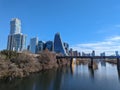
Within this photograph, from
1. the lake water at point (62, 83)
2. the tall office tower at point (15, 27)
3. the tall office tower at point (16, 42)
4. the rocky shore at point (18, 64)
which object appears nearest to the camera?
the lake water at point (62, 83)

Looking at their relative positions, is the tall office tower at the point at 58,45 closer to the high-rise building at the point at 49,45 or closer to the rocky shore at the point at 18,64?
the high-rise building at the point at 49,45

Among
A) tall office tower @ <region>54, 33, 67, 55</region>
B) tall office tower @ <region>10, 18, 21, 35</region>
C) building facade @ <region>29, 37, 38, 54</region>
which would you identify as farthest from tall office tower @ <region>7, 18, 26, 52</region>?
building facade @ <region>29, 37, 38, 54</region>

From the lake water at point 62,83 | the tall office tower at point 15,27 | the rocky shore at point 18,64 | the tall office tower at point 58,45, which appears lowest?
the lake water at point 62,83

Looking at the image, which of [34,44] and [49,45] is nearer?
[49,45]

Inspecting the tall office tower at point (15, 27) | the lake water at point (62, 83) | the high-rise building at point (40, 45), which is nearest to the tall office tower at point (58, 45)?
the high-rise building at point (40, 45)

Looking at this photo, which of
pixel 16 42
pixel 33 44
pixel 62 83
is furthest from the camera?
pixel 33 44

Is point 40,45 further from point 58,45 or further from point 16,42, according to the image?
point 16,42

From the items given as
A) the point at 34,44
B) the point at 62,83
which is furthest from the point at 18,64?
the point at 34,44

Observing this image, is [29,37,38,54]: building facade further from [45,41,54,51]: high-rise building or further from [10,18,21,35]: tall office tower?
[10,18,21,35]: tall office tower

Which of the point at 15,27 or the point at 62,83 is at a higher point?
the point at 15,27

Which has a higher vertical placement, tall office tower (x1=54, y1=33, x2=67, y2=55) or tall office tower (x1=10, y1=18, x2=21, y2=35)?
tall office tower (x1=10, y1=18, x2=21, y2=35)

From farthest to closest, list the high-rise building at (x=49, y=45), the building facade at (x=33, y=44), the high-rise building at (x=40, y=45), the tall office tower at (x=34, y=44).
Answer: the tall office tower at (x=34, y=44) → the building facade at (x=33, y=44) → the high-rise building at (x=40, y=45) → the high-rise building at (x=49, y=45)

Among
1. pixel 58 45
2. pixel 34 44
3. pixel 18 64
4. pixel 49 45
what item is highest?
pixel 34 44

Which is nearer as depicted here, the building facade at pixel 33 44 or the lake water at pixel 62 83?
the lake water at pixel 62 83
